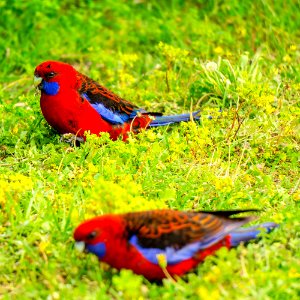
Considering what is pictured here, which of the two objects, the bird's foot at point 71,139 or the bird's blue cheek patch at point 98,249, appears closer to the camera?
the bird's blue cheek patch at point 98,249

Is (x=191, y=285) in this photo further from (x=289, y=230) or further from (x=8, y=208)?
(x=8, y=208)

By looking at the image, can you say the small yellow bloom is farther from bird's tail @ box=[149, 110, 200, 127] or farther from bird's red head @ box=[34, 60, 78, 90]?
bird's tail @ box=[149, 110, 200, 127]

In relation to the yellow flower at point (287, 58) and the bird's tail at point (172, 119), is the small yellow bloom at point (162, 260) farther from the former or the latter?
the yellow flower at point (287, 58)

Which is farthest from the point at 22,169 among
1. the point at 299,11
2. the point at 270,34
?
the point at 299,11

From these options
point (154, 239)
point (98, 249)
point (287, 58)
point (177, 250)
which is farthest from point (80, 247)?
point (287, 58)

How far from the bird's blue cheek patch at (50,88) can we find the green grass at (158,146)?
0.35 meters

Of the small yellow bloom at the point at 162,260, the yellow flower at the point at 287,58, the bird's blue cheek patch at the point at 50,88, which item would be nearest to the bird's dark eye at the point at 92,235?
the small yellow bloom at the point at 162,260

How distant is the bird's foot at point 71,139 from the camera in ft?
17.1

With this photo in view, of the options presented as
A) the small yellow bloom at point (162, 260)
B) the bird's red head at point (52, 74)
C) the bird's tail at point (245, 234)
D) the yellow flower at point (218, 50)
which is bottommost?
the bird's tail at point (245, 234)

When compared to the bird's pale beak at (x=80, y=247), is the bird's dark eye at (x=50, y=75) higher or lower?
higher

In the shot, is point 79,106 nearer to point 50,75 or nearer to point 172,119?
point 50,75

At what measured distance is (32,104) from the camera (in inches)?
220

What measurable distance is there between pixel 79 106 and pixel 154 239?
1949 mm

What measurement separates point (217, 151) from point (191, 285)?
179cm
